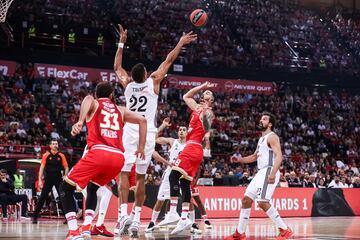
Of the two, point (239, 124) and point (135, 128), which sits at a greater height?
point (135, 128)

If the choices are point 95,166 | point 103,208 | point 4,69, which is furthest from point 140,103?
point 4,69

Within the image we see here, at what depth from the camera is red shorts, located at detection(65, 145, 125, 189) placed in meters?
8.42

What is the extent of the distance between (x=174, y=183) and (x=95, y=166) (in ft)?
13.7

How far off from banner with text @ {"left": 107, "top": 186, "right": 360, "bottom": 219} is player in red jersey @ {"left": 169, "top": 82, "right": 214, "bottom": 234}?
6847 mm

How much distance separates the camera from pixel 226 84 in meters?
36.9

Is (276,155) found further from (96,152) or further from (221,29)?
(221,29)

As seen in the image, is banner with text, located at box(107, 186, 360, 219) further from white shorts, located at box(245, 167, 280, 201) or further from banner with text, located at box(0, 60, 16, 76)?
banner with text, located at box(0, 60, 16, 76)

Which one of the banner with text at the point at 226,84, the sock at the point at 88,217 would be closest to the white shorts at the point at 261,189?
the sock at the point at 88,217

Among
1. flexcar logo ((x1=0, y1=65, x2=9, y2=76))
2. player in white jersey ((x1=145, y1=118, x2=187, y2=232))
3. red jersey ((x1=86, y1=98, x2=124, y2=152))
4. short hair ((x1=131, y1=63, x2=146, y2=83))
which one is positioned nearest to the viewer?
red jersey ((x1=86, y1=98, x2=124, y2=152))

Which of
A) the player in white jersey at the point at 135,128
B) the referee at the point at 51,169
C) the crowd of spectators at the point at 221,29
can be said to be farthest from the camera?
the crowd of spectators at the point at 221,29

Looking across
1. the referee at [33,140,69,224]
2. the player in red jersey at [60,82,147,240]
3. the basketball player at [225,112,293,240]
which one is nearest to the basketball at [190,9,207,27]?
the referee at [33,140,69,224]

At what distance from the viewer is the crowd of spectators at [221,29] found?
113 feet

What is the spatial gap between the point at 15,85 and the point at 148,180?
10422mm

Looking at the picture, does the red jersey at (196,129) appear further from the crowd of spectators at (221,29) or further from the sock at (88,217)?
the crowd of spectators at (221,29)
